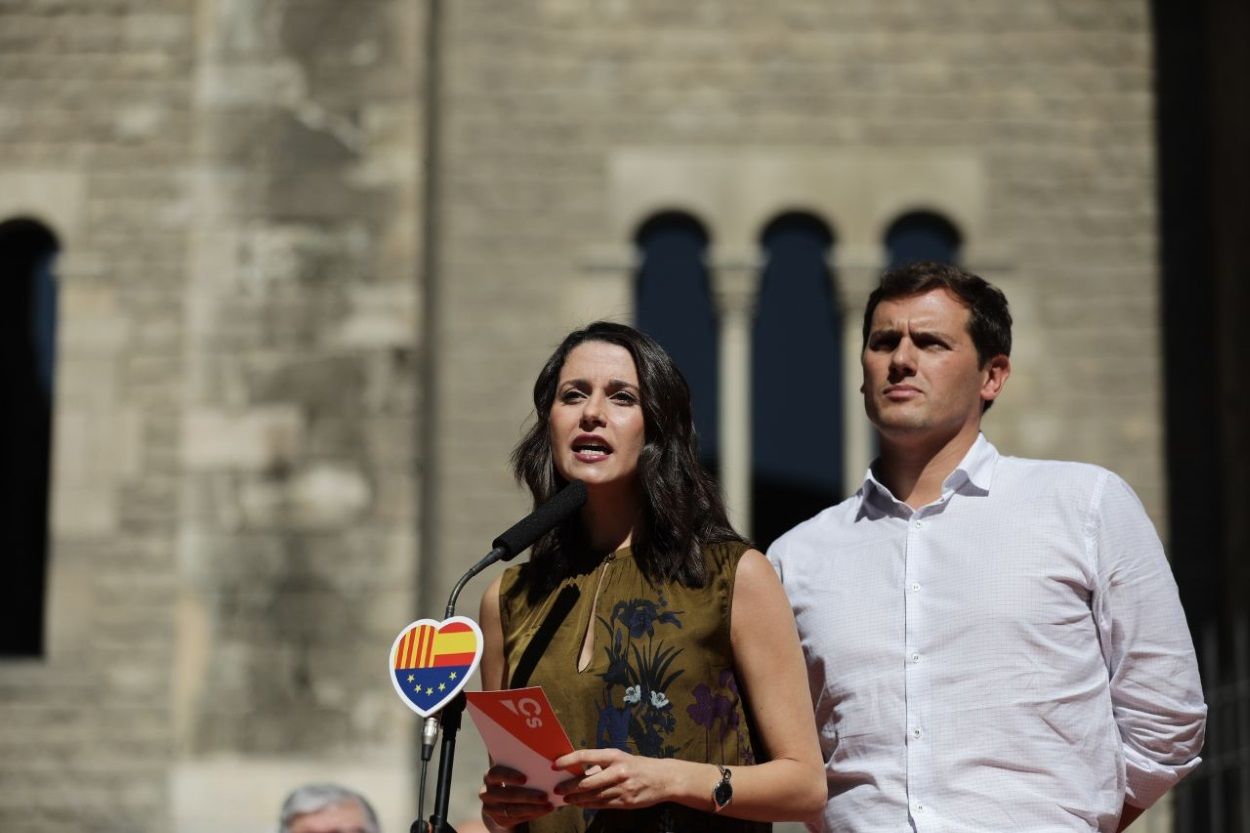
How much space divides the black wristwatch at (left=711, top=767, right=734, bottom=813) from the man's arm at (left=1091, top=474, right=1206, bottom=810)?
2.29ft

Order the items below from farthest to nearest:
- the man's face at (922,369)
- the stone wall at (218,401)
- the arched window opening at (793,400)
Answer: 1. the arched window opening at (793,400)
2. the stone wall at (218,401)
3. the man's face at (922,369)

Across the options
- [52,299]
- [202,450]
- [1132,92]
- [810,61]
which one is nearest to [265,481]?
[202,450]

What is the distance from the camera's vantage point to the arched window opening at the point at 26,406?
29.2 feet

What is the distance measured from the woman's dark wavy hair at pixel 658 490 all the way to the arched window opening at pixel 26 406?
6747mm

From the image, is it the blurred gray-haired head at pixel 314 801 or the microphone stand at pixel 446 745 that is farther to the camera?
the blurred gray-haired head at pixel 314 801

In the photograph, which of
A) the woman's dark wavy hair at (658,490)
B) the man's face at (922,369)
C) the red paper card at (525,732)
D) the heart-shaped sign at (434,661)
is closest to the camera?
the red paper card at (525,732)

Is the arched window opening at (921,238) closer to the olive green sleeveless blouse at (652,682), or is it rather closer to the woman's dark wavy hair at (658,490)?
the woman's dark wavy hair at (658,490)

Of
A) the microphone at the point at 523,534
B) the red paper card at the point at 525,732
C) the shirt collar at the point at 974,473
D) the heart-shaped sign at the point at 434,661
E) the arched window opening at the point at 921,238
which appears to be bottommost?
the red paper card at the point at 525,732

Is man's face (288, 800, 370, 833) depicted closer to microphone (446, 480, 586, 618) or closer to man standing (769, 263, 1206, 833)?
man standing (769, 263, 1206, 833)

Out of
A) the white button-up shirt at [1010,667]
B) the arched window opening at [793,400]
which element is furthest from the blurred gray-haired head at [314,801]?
the arched window opening at [793,400]

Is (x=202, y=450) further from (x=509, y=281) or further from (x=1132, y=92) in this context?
(x=1132, y=92)

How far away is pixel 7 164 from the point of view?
28.7 feet

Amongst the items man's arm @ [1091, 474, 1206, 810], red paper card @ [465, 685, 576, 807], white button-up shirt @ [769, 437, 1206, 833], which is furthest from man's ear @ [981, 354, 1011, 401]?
red paper card @ [465, 685, 576, 807]

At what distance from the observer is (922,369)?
2.79 meters
